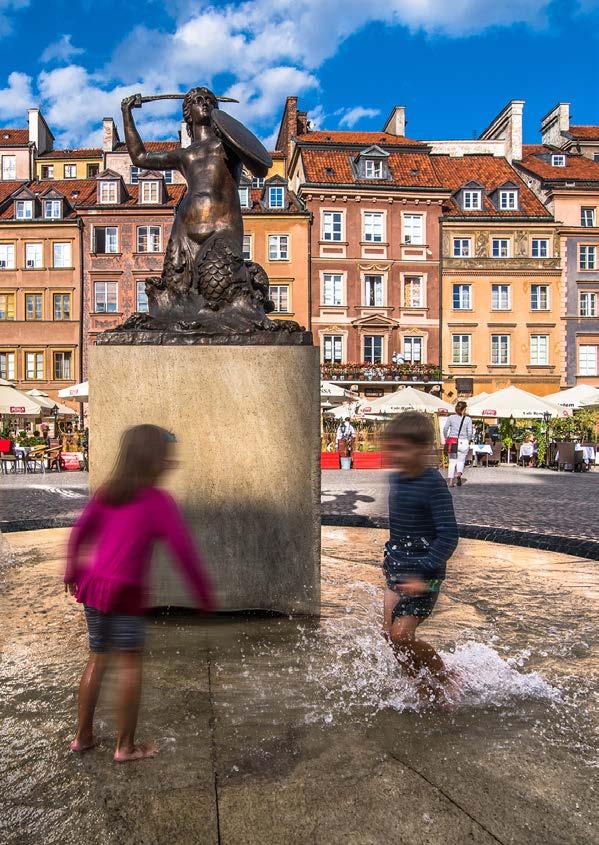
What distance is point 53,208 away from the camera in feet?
125

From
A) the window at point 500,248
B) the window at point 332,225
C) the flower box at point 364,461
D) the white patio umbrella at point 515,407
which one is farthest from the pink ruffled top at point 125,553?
the window at point 500,248

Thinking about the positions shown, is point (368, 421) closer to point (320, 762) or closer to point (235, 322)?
point (235, 322)

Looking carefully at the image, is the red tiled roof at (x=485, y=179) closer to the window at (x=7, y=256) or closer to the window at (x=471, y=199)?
the window at (x=471, y=199)

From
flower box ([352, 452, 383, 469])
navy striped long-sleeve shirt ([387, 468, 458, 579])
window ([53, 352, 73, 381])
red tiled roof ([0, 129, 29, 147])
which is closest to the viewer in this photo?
navy striped long-sleeve shirt ([387, 468, 458, 579])

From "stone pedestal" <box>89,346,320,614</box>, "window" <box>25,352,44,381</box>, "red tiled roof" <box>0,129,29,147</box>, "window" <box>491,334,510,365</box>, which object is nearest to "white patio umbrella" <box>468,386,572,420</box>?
"window" <box>491,334,510,365</box>

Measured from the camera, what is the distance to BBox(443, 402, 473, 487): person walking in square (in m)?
14.1

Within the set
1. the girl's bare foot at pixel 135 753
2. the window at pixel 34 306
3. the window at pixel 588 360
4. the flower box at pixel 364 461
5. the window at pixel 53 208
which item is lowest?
the flower box at pixel 364 461

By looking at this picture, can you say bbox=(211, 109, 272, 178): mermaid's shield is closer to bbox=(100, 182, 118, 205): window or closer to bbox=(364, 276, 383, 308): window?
bbox=(364, 276, 383, 308): window

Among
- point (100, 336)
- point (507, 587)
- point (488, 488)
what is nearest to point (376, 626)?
point (507, 587)

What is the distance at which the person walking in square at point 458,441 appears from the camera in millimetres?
14102

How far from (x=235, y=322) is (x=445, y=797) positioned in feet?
9.13

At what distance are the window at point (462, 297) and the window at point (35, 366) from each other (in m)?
22.0

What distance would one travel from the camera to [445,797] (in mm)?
2002

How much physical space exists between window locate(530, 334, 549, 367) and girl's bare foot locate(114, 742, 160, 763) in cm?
3855
